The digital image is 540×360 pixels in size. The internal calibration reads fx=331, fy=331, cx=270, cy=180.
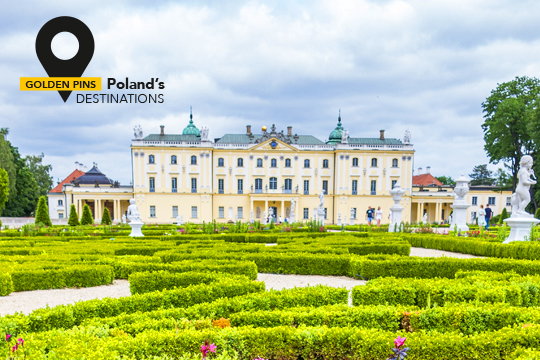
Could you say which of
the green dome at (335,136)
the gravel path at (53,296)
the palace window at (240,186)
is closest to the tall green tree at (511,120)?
the green dome at (335,136)

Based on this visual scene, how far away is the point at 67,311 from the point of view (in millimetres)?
3639

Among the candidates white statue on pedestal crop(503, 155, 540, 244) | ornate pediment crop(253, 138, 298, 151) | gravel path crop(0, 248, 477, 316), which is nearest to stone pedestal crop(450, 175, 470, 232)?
white statue on pedestal crop(503, 155, 540, 244)

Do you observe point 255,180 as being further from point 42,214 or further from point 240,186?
point 42,214

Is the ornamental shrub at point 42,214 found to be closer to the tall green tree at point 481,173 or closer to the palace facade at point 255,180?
the palace facade at point 255,180

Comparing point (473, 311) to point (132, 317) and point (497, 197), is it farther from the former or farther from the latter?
point (497, 197)

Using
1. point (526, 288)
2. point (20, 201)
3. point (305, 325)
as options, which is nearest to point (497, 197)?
point (526, 288)

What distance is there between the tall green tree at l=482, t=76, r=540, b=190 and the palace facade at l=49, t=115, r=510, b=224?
846 centimetres

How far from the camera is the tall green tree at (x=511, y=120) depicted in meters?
28.4

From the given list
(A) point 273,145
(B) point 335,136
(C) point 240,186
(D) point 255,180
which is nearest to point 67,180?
(C) point 240,186

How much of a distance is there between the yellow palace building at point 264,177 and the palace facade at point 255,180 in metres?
0.11

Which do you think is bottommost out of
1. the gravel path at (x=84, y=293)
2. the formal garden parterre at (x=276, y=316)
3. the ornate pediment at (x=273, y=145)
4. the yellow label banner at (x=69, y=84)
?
the gravel path at (x=84, y=293)

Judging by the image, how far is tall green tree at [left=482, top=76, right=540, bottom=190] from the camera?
93.1 feet

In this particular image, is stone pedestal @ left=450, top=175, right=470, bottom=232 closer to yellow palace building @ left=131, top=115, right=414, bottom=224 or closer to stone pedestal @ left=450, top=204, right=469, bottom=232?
stone pedestal @ left=450, top=204, right=469, bottom=232

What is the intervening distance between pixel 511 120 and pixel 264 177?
942 inches
